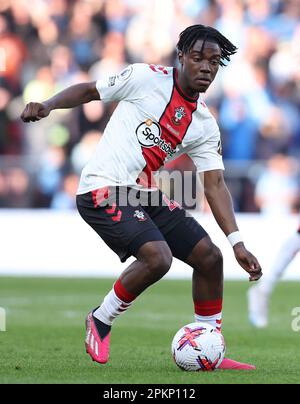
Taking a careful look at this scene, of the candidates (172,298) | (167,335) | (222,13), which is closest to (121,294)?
(167,335)

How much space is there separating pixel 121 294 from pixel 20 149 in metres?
11.2

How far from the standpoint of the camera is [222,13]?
60.9 feet

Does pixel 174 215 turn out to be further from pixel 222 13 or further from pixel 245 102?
pixel 222 13

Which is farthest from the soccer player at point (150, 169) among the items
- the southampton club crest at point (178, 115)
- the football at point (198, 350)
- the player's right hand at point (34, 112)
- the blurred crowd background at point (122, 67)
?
the blurred crowd background at point (122, 67)

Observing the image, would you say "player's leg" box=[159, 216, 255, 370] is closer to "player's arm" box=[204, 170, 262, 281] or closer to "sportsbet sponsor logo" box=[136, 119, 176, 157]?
"player's arm" box=[204, 170, 262, 281]

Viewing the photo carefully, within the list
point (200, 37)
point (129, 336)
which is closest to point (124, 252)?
point (200, 37)

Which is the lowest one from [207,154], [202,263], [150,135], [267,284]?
[267,284]

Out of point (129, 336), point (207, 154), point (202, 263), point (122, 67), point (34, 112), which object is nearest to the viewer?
point (34, 112)

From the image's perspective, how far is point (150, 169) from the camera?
742 cm

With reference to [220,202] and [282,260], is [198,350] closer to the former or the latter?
[220,202]

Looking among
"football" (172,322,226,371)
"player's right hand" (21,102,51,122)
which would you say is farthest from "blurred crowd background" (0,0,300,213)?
"player's right hand" (21,102,51,122)

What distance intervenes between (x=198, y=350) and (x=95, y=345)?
29.5 inches
